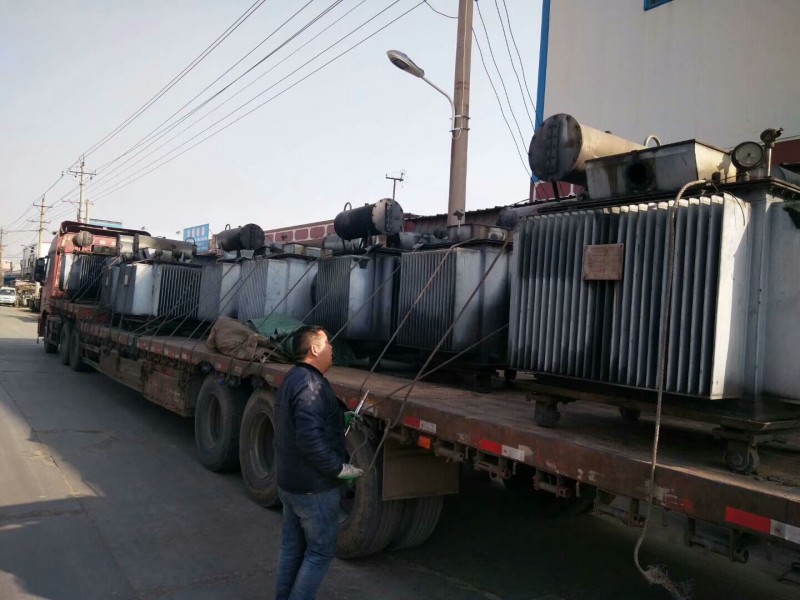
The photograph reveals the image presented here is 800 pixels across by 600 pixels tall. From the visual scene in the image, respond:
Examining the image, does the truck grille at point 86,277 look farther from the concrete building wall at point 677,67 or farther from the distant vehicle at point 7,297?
the distant vehicle at point 7,297

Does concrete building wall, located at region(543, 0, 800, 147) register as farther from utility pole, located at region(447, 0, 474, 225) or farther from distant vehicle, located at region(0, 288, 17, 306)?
distant vehicle, located at region(0, 288, 17, 306)

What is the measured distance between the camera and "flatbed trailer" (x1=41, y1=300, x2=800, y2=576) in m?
2.46

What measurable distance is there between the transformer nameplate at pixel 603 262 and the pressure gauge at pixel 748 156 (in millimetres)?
626

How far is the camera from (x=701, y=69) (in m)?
10.2

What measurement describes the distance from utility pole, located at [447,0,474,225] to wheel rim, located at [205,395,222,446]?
14.6ft

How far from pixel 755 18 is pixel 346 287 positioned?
7823 mm

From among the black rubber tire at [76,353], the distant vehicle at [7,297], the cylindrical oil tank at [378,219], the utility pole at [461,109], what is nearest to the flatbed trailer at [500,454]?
the cylindrical oil tank at [378,219]

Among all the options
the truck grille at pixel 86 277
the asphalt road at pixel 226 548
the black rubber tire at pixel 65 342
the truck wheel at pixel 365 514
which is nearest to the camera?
the asphalt road at pixel 226 548

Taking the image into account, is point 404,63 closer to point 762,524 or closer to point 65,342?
point 762,524

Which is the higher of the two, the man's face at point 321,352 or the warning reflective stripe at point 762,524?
the man's face at point 321,352

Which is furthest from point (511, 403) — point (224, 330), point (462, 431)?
point (224, 330)

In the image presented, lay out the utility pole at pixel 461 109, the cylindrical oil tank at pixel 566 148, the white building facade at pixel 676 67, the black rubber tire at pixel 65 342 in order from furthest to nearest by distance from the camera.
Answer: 1. the black rubber tire at pixel 65 342
2. the utility pole at pixel 461 109
3. the white building facade at pixel 676 67
4. the cylindrical oil tank at pixel 566 148

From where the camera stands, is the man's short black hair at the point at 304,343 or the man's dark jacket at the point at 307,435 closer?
the man's dark jacket at the point at 307,435

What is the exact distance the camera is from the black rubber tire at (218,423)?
6457 millimetres
